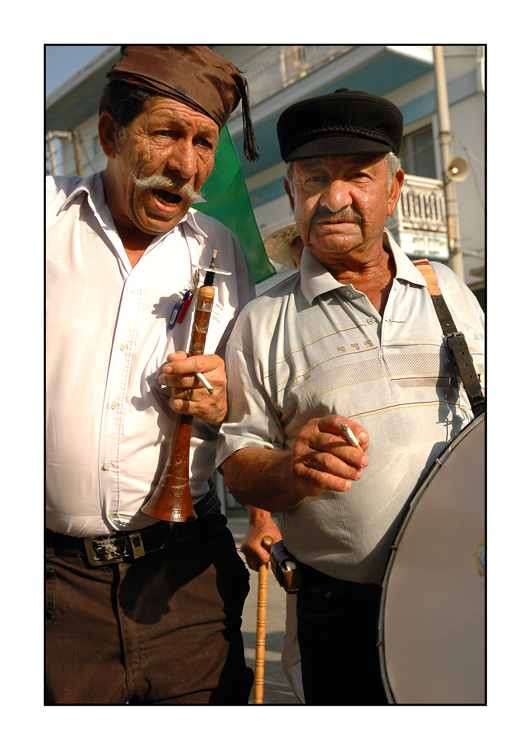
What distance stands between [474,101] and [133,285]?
20.8 feet

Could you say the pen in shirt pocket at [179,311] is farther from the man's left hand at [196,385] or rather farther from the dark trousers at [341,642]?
the dark trousers at [341,642]

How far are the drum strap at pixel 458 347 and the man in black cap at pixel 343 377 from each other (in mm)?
31

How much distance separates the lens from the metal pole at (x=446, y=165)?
23.9 ft

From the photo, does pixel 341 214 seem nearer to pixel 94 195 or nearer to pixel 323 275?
pixel 323 275

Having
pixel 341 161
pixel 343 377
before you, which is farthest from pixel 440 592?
pixel 341 161

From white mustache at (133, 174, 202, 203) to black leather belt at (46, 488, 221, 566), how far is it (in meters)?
1.07

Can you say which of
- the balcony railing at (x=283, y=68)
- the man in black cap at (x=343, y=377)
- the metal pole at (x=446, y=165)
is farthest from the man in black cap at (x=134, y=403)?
the balcony railing at (x=283, y=68)

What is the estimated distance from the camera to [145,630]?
7.72ft

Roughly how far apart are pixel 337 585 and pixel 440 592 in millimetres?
366

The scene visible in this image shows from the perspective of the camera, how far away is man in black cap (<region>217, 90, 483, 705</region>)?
203 cm

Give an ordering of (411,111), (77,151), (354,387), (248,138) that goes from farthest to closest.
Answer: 1. (411,111)
2. (77,151)
3. (248,138)
4. (354,387)

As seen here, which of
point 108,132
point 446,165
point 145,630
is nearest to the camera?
point 145,630

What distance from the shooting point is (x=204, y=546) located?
8.22 ft

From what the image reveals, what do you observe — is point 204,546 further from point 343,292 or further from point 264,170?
point 264,170
